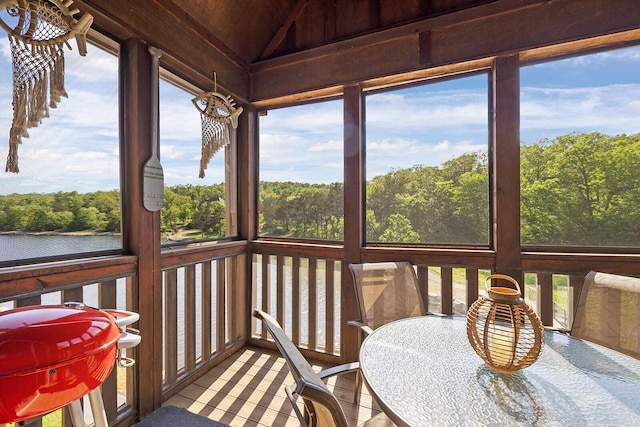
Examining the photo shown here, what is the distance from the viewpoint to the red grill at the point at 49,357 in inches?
28.5

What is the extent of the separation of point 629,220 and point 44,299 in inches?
136

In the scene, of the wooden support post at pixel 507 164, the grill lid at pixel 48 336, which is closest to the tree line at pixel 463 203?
the wooden support post at pixel 507 164

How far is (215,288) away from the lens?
2.57 metres

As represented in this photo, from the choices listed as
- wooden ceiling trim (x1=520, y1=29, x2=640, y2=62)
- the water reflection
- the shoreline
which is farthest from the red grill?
wooden ceiling trim (x1=520, y1=29, x2=640, y2=62)

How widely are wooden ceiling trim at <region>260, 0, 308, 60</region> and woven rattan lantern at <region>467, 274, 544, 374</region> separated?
2.70 meters

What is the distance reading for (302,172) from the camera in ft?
8.98

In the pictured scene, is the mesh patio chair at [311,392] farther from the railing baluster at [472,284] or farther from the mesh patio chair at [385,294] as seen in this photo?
the railing baluster at [472,284]

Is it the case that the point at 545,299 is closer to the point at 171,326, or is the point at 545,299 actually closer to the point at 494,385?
the point at 494,385

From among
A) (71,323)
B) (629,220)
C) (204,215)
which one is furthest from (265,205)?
(629,220)

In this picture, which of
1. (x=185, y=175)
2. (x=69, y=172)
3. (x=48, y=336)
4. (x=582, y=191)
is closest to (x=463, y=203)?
(x=582, y=191)

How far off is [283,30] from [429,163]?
1805 mm

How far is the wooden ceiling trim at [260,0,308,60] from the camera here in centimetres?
265

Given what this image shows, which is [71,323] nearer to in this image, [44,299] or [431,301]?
[44,299]

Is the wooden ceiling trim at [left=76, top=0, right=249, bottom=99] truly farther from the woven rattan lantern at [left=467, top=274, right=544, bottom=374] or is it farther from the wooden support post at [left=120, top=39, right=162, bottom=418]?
the woven rattan lantern at [left=467, top=274, right=544, bottom=374]
